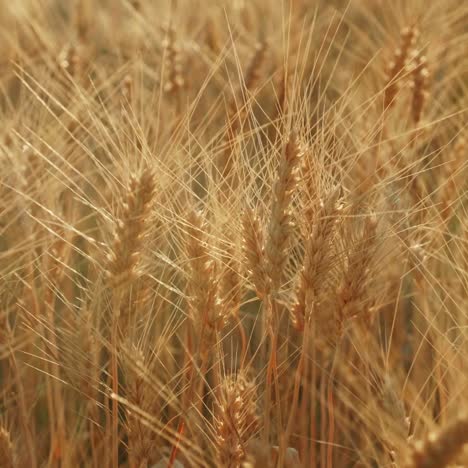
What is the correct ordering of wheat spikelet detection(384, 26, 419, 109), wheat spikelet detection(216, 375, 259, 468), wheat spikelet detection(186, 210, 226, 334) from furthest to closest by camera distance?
wheat spikelet detection(384, 26, 419, 109)
wheat spikelet detection(186, 210, 226, 334)
wheat spikelet detection(216, 375, 259, 468)

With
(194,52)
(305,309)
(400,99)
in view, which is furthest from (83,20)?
(305,309)

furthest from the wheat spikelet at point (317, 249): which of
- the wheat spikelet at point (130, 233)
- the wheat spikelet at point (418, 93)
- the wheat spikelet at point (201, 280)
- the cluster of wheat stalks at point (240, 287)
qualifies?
the wheat spikelet at point (418, 93)

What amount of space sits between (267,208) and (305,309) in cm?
17

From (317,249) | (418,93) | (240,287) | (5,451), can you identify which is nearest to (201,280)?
(240,287)

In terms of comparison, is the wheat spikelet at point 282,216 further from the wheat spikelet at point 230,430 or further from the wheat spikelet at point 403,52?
the wheat spikelet at point 403,52

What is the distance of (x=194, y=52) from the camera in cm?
250

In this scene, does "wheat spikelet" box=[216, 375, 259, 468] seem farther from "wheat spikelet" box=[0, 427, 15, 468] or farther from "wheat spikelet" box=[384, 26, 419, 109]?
"wheat spikelet" box=[384, 26, 419, 109]

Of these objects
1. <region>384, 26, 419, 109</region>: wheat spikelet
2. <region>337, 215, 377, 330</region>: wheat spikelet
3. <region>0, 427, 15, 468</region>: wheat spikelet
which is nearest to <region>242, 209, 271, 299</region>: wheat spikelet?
<region>337, 215, 377, 330</region>: wheat spikelet

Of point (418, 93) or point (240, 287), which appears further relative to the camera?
point (418, 93)

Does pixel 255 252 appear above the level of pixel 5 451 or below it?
above

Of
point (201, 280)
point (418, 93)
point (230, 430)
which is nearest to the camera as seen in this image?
point (230, 430)

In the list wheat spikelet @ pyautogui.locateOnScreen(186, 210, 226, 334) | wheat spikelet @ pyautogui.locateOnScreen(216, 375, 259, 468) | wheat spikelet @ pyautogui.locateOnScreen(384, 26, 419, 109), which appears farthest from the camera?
wheat spikelet @ pyautogui.locateOnScreen(384, 26, 419, 109)

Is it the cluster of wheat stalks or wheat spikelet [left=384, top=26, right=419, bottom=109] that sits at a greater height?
wheat spikelet [left=384, top=26, right=419, bottom=109]

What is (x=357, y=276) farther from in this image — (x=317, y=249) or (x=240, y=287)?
(x=240, y=287)
